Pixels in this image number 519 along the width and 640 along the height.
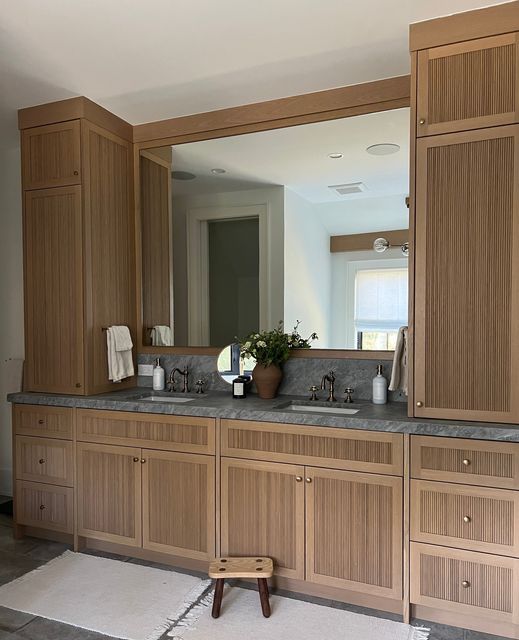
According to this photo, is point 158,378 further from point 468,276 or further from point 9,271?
point 468,276

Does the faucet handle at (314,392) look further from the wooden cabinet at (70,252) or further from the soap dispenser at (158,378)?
the wooden cabinet at (70,252)

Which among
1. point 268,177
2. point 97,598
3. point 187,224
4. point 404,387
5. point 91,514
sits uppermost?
point 268,177

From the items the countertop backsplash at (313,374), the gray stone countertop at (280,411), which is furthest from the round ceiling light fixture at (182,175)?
the gray stone countertop at (280,411)

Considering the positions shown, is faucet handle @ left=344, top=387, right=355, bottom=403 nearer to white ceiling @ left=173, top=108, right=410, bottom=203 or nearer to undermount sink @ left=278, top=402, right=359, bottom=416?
undermount sink @ left=278, top=402, right=359, bottom=416

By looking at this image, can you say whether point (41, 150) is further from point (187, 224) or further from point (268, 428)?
point (268, 428)

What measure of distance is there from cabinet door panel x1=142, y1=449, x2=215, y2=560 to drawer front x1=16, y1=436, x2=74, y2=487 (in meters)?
0.50

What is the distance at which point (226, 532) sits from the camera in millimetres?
2496

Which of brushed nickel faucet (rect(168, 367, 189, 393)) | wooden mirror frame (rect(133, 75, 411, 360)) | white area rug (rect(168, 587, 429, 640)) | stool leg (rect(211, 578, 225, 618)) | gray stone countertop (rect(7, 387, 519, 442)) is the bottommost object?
white area rug (rect(168, 587, 429, 640))

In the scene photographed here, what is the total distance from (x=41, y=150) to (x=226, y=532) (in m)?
2.32

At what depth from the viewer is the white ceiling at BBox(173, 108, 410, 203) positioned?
2.73 meters

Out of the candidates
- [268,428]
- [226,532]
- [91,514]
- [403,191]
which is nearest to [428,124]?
[403,191]

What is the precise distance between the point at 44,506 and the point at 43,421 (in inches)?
18.9

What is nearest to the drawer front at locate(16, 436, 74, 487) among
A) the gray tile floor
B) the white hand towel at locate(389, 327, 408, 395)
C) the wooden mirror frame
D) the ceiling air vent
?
the gray tile floor

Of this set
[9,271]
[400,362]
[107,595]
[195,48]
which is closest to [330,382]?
[400,362]
